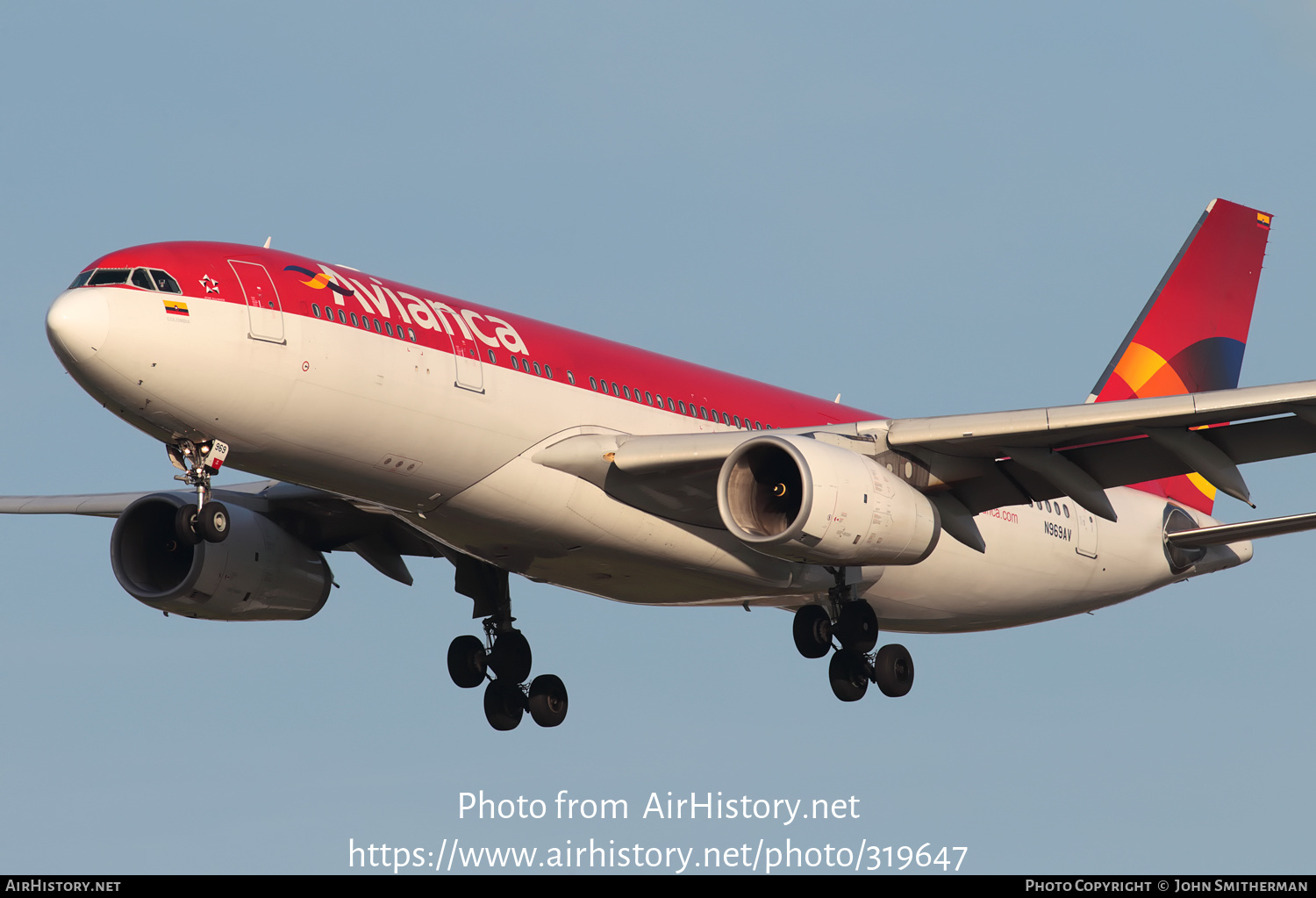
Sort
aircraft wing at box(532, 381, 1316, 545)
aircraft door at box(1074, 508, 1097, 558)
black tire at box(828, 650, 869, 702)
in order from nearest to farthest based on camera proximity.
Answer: aircraft wing at box(532, 381, 1316, 545), black tire at box(828, 650, 869, 702), aircraft door at box(1074, 508, 1097, 558)

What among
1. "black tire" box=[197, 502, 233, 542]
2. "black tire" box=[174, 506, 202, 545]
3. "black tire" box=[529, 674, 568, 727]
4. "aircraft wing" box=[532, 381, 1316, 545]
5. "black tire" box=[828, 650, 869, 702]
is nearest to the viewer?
"black tire" box=[197, 502, 233, 542]

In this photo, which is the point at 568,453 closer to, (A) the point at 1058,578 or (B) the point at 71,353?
(B) the point at 71,353

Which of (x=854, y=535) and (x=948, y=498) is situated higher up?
(x=948, y=498)

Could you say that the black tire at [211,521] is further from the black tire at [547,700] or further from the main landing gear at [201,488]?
the black tire at [547,700]

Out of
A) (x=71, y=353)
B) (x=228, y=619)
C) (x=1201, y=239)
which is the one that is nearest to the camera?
(x=71, y=353)

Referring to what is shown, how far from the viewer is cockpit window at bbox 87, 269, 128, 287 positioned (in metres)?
22.1

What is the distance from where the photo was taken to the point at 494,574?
30094 mm

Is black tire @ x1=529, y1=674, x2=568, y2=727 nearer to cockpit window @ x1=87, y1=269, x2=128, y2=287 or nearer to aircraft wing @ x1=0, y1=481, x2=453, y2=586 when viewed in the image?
aircraft wing @ x1=0, y1=481, x2=453, y2=586

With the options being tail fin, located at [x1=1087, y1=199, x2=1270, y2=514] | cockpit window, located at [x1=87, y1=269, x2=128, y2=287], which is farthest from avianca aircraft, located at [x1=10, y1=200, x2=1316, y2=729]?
tail fin, located at [x1=1087, y1=199, x2=1270, y2=514]

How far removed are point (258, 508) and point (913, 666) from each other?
11065 millimetres

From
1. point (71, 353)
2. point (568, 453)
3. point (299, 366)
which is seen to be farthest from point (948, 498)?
point (71, 353)

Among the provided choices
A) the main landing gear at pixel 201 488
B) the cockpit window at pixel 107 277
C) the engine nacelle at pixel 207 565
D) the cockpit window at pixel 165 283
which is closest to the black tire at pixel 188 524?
the main landing gear at pixel 201 488

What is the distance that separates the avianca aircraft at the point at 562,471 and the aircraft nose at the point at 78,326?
31 mm

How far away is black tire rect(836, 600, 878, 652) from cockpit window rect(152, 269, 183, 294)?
12054 millimetres
